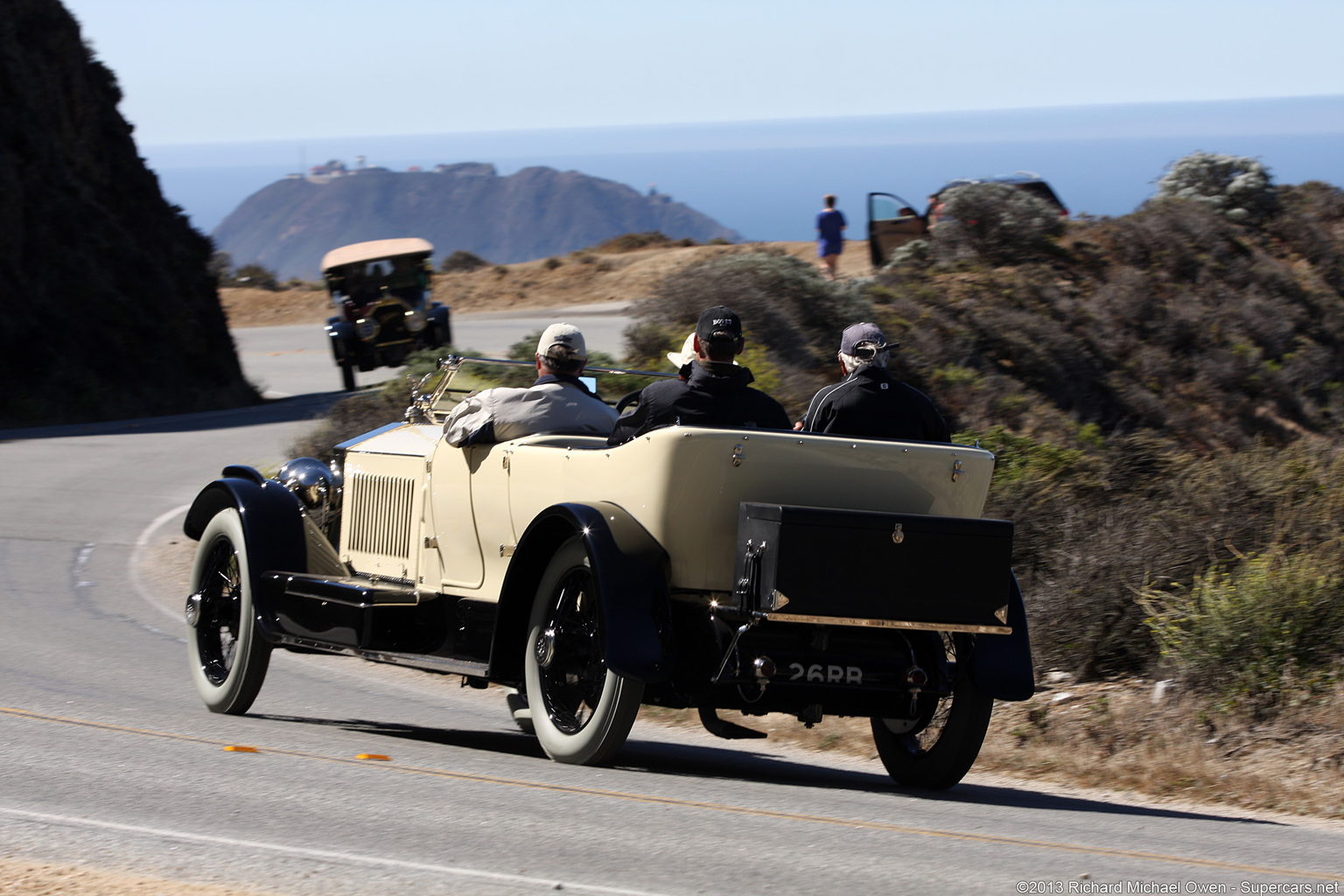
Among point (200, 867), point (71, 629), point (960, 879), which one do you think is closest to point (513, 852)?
point (200, 867)

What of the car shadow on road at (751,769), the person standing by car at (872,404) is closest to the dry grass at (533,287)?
the car shadow on road at (751,769)

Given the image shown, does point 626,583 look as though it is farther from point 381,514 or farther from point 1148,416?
point 1148,416

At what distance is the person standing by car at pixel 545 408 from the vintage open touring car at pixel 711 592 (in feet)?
0.38

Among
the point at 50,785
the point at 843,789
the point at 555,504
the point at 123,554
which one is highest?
the point at 555,504

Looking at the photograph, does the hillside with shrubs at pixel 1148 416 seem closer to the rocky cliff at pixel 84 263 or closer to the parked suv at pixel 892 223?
the parked suv at pixel 892 223

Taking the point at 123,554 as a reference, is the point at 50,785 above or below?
above

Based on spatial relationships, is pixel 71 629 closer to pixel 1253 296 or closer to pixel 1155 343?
pixel 1155 343

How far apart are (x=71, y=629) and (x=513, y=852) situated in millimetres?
7522

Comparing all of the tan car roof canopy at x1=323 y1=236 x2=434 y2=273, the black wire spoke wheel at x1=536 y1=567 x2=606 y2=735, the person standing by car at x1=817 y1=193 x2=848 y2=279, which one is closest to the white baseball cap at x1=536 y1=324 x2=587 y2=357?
the black wire spoke wheel at x1=536 y1=567 x2=606 y2=735

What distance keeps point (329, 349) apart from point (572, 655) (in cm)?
3645

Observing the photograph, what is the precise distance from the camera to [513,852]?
4.51 m

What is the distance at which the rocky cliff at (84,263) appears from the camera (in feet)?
94.9

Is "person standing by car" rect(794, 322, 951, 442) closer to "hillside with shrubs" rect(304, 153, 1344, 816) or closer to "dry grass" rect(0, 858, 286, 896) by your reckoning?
"hillside with shrubs" rect(304, 153, 1344, 816)

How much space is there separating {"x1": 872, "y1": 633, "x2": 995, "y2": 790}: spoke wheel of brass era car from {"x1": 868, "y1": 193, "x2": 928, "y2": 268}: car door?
Answer: 69.9 ft
